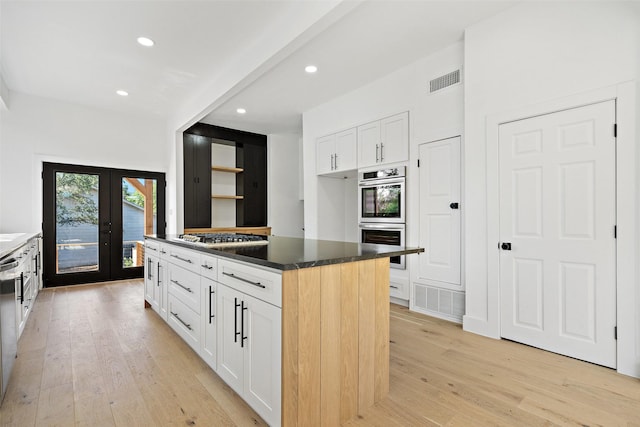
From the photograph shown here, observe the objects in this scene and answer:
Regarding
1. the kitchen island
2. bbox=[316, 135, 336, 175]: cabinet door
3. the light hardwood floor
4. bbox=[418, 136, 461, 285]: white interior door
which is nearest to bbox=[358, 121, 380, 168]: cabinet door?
bbox=[316, 135, 336, 175]: cabinet door

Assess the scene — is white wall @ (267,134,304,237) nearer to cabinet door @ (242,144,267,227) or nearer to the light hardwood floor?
cabinet door @ (242,144,267,227)

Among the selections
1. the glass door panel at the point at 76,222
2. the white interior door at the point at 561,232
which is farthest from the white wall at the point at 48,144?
the white interior door at the point at 561,232

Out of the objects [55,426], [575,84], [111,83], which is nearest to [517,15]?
[575,84]

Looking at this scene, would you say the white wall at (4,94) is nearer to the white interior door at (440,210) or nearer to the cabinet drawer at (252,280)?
the cabinet drawer at (252,280)

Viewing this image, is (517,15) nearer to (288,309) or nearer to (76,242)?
(288,309)

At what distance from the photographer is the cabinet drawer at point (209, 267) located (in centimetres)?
204

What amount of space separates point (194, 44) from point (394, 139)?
2450 millimetres

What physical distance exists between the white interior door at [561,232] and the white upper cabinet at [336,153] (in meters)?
2.02

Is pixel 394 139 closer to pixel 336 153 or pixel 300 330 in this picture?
pixel 336 153

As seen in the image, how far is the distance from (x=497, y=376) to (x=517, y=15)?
286cm

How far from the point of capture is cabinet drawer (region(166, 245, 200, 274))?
7.69 ft

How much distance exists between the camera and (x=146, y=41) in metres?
3.25

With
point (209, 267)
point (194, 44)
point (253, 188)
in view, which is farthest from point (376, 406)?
point (253, 188)

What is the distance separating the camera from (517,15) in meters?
2.67
